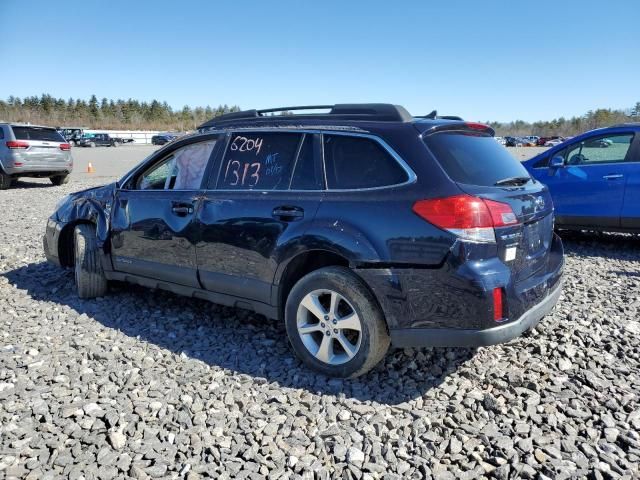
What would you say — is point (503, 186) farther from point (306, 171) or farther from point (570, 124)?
point (570, 124)

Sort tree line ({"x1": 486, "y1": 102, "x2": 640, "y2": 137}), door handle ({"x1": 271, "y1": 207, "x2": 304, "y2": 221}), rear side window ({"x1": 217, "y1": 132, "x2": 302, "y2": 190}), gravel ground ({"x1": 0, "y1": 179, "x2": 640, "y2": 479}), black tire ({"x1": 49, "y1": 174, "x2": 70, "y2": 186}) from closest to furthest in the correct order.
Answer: gravel ground ({"x1": 0, "y1": 179, "x2": 640, "y2": 479}) → door handle ({"x1": 271, "y1": 207, "x2": 304, "y2": 221}) → rear side window ({"x1": 217, "y1": 132, "x2": 302, "y2": 190}) → black tire ({"x1": 49, "y1": 174, "x2": 70, "y2": 186}) → tree line ({"x1": 486, "y1": 102, "x2": 640, "y2": 137})

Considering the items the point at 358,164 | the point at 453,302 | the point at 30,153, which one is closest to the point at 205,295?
the point at 358,164

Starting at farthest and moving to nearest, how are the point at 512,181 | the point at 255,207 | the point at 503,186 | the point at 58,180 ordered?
1. the point at 58,180
2. the point at 255,207
3. the point at 512,181
4. the point at 503,186

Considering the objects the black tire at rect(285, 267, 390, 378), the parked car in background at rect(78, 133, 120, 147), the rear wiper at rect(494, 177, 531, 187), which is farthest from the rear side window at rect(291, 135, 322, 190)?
the parked car in background at rect(78, 133, 120, 147)

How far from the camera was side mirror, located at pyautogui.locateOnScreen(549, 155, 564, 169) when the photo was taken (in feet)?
23.1

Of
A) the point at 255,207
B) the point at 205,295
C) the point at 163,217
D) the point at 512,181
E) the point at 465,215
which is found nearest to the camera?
the point at 465,215

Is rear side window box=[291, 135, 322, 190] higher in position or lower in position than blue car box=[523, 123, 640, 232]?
higher

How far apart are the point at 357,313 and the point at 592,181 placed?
5.26 metres

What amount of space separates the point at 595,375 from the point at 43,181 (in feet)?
59.8

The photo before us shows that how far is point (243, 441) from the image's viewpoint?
8.71 feet

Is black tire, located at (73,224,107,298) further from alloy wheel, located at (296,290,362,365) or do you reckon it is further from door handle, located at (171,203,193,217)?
alloy wheel, located at (296,290,362,365)

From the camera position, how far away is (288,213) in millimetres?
3354

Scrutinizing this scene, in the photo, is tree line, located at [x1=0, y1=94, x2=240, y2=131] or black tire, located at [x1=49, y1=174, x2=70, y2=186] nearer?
black tire, located at [x1=49, y1=174, x2=70, y2=186]

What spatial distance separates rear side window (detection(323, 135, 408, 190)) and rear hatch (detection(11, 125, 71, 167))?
13.2 metres
